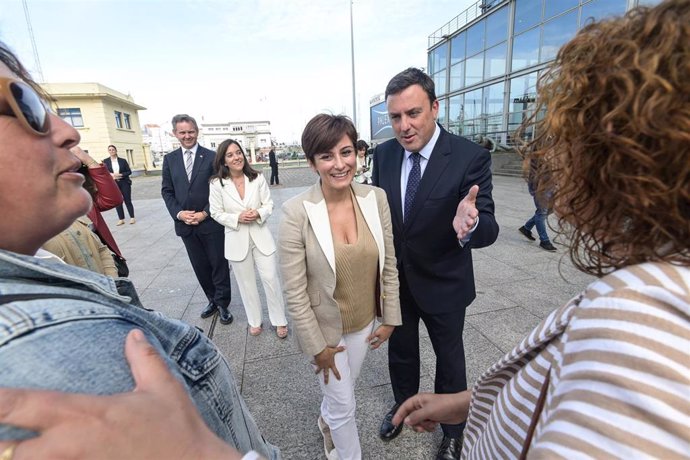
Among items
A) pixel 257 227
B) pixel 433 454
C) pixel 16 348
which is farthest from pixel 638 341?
pixel 257 227

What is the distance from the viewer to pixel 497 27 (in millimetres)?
16438

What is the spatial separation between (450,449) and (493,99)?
60.9 feet

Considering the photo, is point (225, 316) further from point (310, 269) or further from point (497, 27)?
point (497, 27)

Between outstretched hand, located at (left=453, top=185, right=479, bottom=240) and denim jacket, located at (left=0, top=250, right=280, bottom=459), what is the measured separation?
1.49m

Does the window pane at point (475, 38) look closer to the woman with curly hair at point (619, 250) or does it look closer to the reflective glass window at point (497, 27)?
the reflective glass window at point (497, 27)

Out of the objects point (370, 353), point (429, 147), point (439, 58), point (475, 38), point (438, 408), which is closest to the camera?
point (438, 408)

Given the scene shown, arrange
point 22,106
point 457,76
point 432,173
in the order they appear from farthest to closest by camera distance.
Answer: point 457,76 < point 432,173 < point 22,106

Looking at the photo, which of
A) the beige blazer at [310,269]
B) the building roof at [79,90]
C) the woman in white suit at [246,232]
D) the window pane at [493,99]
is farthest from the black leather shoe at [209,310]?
the building roof at [79,90]

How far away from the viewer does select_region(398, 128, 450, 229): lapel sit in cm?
209

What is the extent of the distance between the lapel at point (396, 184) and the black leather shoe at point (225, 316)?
99.7 inches

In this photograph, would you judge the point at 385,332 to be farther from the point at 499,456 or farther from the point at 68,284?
the point at 68,284

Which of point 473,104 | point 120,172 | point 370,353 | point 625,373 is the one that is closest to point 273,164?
point 120,172

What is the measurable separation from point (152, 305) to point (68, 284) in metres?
4.20

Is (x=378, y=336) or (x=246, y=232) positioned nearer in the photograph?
(x=378, y=336)
